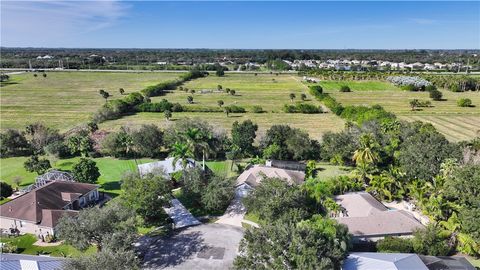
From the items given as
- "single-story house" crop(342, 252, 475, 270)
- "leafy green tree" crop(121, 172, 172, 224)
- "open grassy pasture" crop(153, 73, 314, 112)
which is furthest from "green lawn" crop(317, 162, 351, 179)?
"open grassy pasture" crop(153, 73, 314, 112)

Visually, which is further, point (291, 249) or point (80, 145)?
point (80, 145)

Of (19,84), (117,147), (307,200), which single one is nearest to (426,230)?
(307,200)

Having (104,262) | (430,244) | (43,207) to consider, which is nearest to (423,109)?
(430,244)

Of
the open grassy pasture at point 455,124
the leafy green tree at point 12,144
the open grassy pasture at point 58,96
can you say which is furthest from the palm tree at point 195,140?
the open grassy pasture at point 455,124

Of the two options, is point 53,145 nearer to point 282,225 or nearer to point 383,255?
point 282,225

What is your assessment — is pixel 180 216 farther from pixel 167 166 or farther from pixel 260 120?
pixel 260 120

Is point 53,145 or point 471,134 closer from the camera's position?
point 53,145

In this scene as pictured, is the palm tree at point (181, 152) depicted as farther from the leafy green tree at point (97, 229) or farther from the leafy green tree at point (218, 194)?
the leafy green tree at point (97, 229)
